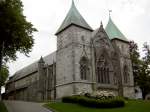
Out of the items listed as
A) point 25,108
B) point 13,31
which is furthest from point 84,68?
point 13,31

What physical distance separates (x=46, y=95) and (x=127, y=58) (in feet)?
59.9

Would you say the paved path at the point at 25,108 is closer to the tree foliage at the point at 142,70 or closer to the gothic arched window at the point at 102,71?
the gothic arched window at the point at 102,71

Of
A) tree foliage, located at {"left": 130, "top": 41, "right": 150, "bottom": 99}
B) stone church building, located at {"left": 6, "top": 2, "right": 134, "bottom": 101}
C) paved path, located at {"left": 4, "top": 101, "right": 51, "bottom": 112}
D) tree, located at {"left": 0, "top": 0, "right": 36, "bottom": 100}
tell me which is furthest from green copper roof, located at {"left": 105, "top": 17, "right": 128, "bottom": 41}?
paved path, located at {"left": 4, "top": 101, "right": 51, "bottom": 112}

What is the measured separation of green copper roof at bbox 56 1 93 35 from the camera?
4272 centimetres

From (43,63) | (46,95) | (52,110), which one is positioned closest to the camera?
(52,110)

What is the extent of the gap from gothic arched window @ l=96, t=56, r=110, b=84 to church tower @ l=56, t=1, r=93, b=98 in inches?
129

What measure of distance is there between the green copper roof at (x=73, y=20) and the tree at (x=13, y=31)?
594 inches

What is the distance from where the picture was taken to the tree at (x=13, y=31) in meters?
24.0

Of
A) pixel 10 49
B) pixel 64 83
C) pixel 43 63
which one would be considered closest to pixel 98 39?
pixel 64 83

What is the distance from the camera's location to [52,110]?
2455 cm

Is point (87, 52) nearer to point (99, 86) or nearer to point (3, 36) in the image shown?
point (99, 86)

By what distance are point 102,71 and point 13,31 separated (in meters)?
23.1

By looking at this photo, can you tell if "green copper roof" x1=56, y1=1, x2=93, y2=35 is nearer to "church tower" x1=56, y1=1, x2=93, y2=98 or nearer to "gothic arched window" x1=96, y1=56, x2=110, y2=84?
"church tower" x1=56, y1=1, x2=93, y2=98

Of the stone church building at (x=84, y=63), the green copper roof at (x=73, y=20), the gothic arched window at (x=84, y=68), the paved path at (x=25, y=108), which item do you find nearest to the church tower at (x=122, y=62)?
the stone church building at (x=84, y=63)
